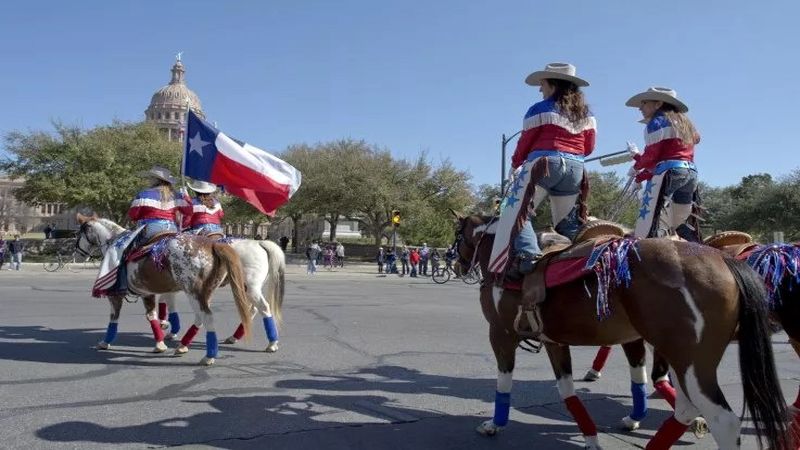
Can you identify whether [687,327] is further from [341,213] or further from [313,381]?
[341,213]

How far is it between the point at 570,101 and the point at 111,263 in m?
6.51

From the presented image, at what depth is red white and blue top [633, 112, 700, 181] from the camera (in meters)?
5.73

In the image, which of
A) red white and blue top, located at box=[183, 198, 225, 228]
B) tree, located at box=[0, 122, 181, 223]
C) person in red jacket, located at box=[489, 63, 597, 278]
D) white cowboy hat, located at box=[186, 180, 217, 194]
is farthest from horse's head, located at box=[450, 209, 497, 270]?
tree, located at box=[0, 122, 181, 223]

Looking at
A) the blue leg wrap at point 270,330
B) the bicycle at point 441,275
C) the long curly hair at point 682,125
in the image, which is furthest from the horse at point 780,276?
the bicycle at point 441,275

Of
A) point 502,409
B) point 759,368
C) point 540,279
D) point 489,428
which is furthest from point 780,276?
point 489,428

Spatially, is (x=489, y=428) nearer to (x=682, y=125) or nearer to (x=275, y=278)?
(x=682, y=125)

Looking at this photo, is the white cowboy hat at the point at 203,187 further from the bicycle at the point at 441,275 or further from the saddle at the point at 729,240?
the bicycle at the point at 441,275

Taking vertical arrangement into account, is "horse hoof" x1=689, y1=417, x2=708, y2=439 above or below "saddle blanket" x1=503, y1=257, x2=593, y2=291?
below

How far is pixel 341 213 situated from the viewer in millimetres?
49219

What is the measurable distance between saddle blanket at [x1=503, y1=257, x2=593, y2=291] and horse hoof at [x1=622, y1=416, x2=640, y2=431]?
1.81 m

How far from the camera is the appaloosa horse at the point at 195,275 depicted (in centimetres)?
783

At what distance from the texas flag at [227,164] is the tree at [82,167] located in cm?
2932

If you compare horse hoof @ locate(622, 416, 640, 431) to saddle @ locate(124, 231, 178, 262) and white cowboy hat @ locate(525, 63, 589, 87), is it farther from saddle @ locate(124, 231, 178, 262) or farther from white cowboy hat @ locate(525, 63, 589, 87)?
saddle @ locate(124, 231, 178, 262)

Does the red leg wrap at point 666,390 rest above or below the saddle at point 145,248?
below
